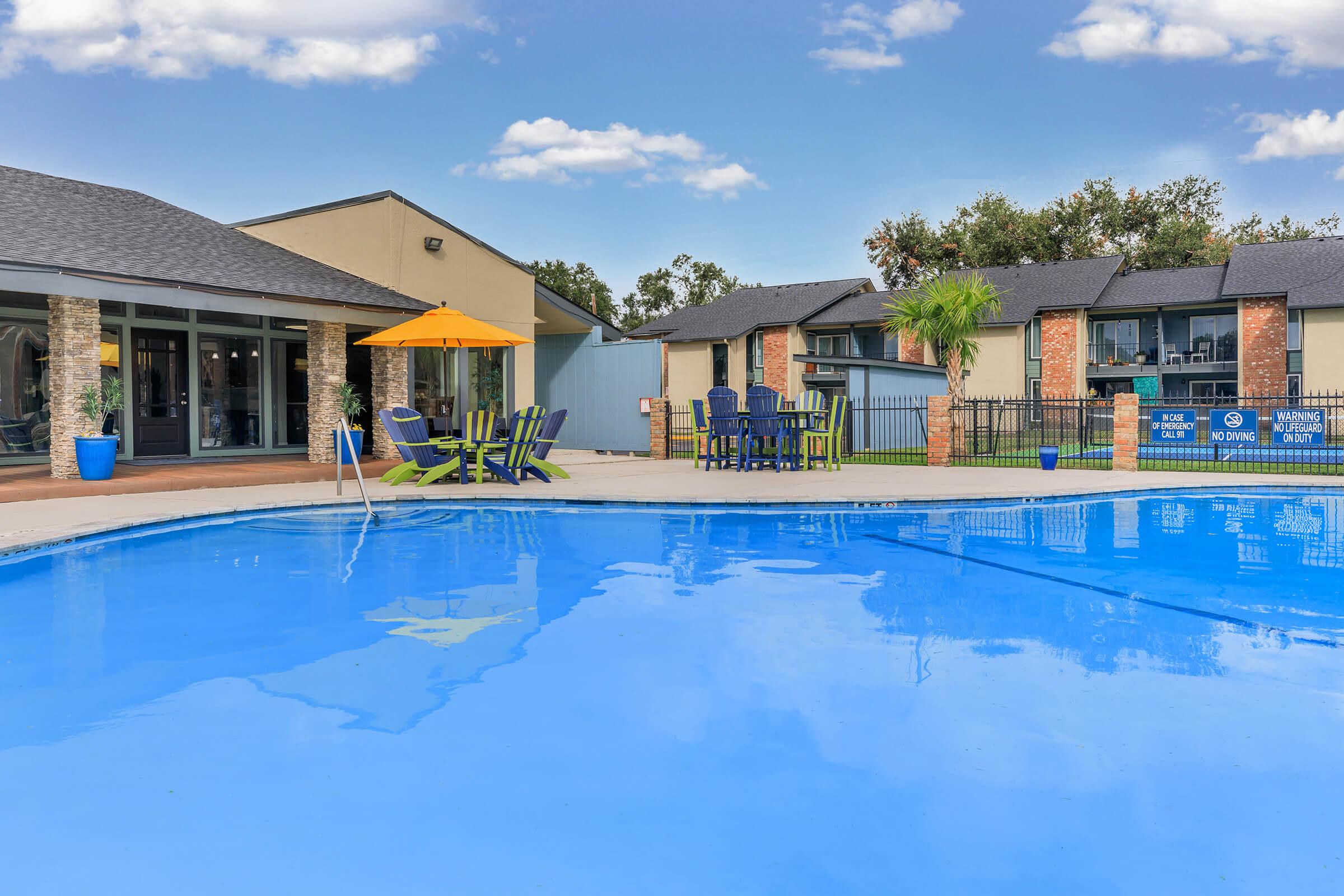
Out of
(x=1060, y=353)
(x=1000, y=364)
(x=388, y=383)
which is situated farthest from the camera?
(x=1000, y=364)

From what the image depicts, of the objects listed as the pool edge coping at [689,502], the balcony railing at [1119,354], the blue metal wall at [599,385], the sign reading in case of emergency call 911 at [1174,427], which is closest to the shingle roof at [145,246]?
the pool edge coping at [689,502]

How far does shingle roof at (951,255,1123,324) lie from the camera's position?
31609 mm

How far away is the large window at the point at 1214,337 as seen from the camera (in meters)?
31.4

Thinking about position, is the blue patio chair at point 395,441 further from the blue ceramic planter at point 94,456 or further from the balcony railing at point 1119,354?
the balcony railing at point 1119,354

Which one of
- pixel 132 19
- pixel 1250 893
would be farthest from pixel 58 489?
pixel 132 19

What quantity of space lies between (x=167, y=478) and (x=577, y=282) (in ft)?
132

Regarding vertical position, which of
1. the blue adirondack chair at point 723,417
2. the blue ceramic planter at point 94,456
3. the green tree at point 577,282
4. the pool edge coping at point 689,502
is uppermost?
the green tree at point 577,282

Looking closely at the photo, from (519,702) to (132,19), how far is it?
Answer: 2455 cm

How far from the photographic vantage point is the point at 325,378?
14.5 m

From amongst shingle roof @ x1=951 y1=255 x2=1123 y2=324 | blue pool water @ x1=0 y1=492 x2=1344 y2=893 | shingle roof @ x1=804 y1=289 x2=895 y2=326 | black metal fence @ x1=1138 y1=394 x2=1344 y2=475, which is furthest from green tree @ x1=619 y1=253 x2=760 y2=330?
blue pool water @ x1=0 y1=492 x2=1344 y2=893

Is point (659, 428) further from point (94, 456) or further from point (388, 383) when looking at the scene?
point (94, 456)

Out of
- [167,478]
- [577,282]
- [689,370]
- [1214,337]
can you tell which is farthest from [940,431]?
[577,282]

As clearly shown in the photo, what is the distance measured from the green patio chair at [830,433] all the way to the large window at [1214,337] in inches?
883

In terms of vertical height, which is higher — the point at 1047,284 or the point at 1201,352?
the point at 1047,284
